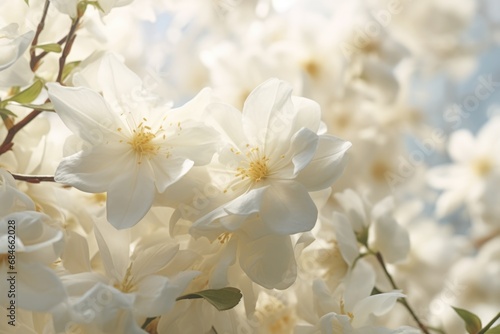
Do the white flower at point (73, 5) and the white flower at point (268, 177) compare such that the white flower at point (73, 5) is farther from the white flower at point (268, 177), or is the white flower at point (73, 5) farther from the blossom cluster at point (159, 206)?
the white flower at point (268, 177)

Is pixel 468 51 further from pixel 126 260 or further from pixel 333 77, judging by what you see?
pixel 126 260

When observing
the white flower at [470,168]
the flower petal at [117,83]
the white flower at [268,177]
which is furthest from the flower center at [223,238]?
the white flower at [470,168]

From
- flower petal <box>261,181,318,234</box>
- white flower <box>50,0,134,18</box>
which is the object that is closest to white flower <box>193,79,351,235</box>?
flower petal <box>261,181,318,234</box>

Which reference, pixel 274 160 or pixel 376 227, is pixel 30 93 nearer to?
pixel 274 160

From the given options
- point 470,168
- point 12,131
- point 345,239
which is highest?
point 12,131

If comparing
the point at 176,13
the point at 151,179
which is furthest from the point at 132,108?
the point at 176,13

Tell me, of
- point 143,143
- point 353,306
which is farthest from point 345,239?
point 143,143
